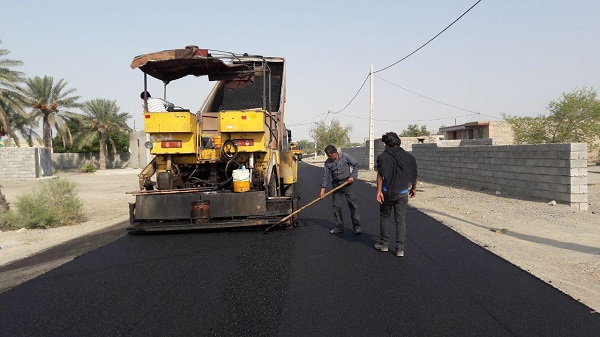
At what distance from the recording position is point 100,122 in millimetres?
43938

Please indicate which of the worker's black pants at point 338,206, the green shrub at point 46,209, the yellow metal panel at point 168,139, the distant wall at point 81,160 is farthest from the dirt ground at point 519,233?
the distant wall at point 81,160

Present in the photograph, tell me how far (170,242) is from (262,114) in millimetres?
2619

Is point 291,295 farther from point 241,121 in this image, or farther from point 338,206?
point 241,121

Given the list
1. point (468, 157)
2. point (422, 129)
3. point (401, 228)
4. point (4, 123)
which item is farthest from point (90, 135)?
point (422, 129)

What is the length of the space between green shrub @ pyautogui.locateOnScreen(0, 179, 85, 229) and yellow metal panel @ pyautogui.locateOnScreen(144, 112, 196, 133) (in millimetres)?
4681

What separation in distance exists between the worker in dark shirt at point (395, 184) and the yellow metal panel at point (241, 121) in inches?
95.5

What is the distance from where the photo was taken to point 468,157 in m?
17.0

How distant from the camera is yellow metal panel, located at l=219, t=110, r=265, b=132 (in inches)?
316

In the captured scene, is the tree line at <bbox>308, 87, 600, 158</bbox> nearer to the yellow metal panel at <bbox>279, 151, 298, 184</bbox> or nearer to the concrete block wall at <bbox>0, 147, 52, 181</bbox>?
the yellow metal panel at <bbox>279, 151, 298, 184</bbox>

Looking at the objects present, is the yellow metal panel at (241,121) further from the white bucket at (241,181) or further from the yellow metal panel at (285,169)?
the yellow metal panel at (285,169)

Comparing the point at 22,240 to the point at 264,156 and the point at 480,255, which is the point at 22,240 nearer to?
the point at 264,156

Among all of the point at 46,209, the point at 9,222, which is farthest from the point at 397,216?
the point at 9,222

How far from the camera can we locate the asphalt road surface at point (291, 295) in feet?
13.0

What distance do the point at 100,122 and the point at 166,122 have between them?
3951 cm
